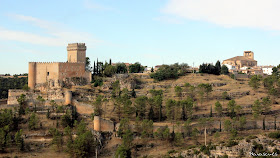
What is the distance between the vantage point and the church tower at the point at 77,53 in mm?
59062

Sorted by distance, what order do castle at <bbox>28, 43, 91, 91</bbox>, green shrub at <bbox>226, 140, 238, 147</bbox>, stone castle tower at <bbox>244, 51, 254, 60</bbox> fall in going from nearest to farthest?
green shrub at <bbox>226, 140, 238, 147</bbox> → castle at <bbox>28, 43, 91, 91</bbox> → stone castle tower at <bbox>244, 51, 254, 60</bbox>

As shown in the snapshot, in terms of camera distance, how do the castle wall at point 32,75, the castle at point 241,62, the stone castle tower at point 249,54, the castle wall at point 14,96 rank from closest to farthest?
the castle wall at point 14,96 → the castle wall at point 32,75 → the castle at point 241,62 → the stone castle tower at point 249,54

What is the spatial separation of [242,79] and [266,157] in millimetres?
37269

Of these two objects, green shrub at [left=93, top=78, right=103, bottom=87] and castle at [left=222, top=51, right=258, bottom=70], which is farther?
castle at [left=222, top=51, right=258, bottom=70]

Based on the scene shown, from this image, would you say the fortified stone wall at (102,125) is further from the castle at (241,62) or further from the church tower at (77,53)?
the castle at (241,62)

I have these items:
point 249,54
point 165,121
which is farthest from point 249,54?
point 165,121

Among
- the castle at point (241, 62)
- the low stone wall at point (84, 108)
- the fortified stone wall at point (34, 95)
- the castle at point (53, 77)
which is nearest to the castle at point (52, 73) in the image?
the castle at point (53, 77)

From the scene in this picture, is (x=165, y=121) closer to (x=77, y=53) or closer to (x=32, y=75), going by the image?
(x=77, y=53)

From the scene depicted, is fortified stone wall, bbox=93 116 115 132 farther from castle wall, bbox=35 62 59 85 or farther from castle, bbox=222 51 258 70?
castle, bbox=222 51 258 70

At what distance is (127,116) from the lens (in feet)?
157

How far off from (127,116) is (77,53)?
15792mm

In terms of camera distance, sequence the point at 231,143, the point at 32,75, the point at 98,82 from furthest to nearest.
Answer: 1. the point at 98,82
2. the point at 32,75
3. the point at 231,143

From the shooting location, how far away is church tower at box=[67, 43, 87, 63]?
59062mm

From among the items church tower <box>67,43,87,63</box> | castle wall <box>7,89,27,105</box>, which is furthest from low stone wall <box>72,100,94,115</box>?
church tower <box>67,43,87,63</box>
